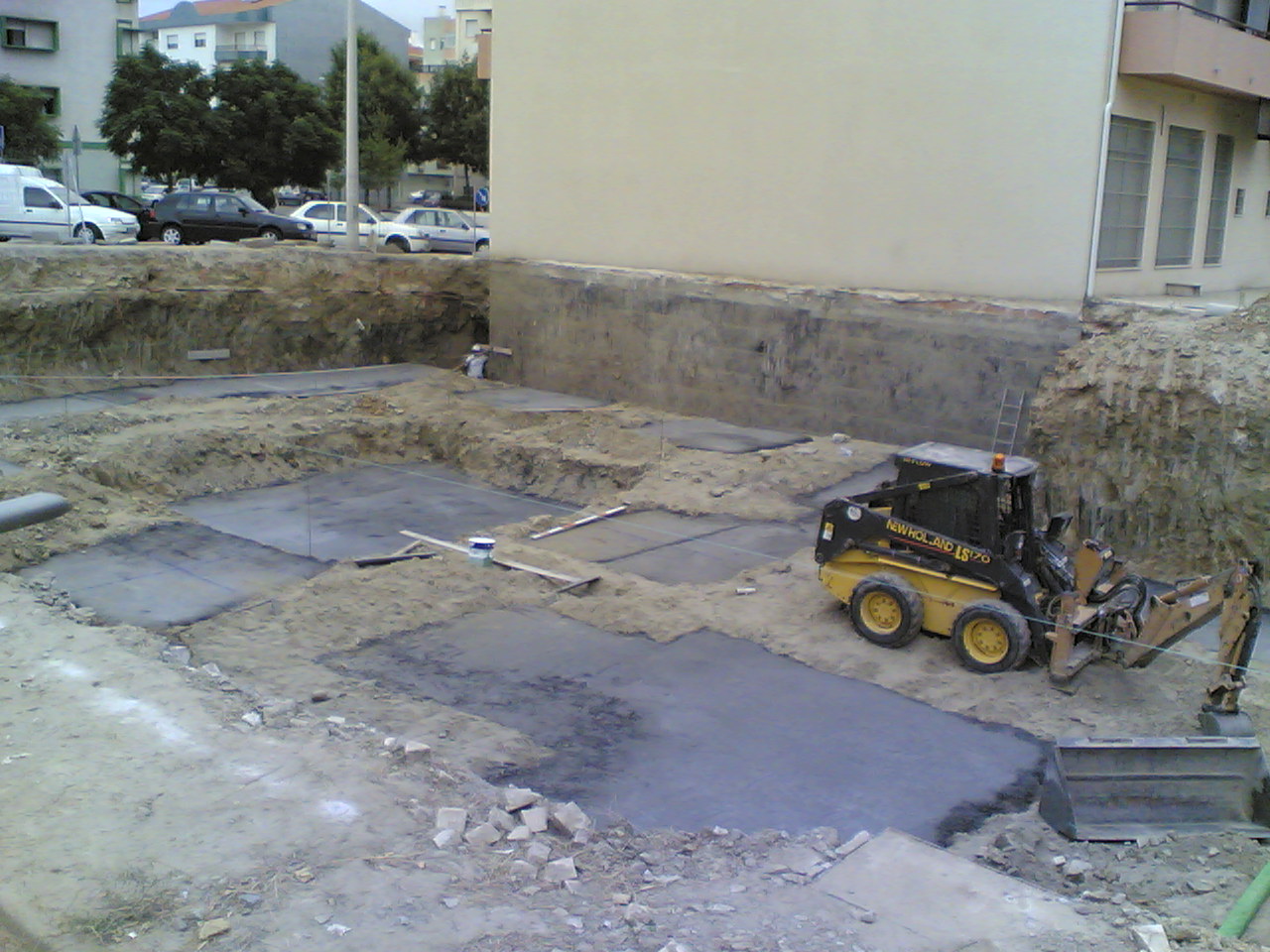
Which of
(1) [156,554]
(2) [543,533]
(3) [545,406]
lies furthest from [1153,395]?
(1) [156,554]

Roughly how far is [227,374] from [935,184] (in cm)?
1241

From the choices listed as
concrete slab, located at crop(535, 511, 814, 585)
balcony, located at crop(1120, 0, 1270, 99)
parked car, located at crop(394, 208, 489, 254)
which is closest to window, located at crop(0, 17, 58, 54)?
parked car, located at crop(394, 208, 489, 254)

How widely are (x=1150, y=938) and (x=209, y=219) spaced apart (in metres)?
29.1

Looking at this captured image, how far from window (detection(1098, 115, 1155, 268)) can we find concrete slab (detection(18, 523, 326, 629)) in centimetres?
1205

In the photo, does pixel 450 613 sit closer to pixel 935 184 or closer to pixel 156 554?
pixel 156 554

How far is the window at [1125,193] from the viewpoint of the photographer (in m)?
17.1

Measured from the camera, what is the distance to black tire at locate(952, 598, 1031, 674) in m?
10.0

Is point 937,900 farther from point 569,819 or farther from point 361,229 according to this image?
point 361,229

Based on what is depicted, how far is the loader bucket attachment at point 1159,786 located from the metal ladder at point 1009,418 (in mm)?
8146

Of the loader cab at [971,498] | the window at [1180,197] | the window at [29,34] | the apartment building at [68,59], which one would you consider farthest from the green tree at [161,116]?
the loader cab at [971,498]

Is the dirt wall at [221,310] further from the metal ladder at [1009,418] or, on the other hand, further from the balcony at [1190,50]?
the balcony at [1190,50]

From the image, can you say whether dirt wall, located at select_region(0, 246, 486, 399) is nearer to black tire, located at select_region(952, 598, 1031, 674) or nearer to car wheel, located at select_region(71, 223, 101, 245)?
car wheel, located at select_region(71, 223, 101, 245)

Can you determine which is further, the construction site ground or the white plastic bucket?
the white plastic bucket

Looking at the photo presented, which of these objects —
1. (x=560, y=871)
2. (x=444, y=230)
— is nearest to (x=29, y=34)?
(x=444, y=230)
